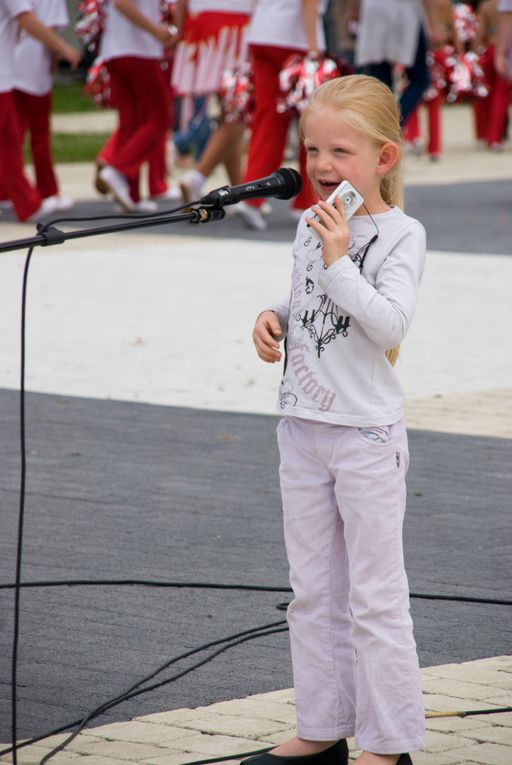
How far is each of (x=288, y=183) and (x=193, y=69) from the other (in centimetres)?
1053

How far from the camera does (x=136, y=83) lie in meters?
13.1

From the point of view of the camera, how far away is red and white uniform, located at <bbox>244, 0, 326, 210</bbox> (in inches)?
464

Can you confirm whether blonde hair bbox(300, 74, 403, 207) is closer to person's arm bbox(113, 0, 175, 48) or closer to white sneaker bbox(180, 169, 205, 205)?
white sneaker bbox(180, 169, 205, 205)

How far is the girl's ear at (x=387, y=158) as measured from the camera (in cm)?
323

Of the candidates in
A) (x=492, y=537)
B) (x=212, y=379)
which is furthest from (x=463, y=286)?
(x=492, y=537)

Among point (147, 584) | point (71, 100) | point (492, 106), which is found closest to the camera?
point (147, 584)

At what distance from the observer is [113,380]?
24.6ft

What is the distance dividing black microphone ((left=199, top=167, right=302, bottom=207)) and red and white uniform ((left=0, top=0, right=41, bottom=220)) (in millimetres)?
9151

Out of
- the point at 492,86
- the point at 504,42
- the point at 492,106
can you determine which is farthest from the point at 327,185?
the point at 492,106

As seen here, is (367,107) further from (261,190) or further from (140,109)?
(140,109)

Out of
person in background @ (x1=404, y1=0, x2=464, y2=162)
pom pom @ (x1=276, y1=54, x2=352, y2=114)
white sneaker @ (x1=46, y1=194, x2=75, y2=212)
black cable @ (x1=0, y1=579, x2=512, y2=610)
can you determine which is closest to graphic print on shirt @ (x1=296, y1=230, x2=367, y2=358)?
black cable @ (x1=0, y1=579, x2=512, y2=610)

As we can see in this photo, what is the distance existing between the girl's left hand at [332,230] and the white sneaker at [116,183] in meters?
10.1

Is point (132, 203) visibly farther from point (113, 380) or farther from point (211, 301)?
point (113, 380)

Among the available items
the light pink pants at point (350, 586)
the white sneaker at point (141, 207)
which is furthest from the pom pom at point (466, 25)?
the light pink pants at point (350, 586)
